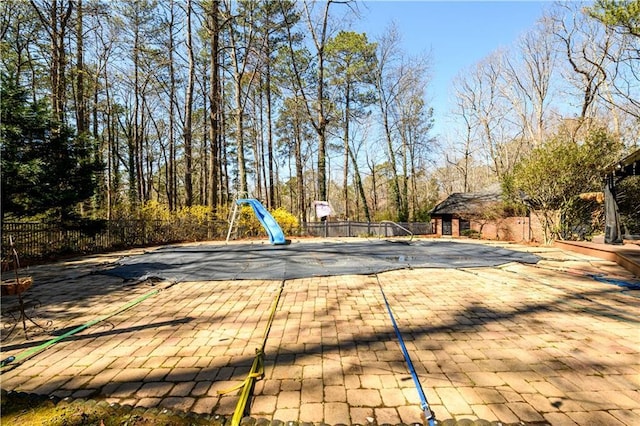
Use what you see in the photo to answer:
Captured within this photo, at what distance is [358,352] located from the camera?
2324mm

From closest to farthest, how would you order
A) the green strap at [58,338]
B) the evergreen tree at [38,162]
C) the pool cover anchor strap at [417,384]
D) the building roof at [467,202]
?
1. the pool cover anchor strap at [417,384]
2. the green strap at [58,338]
3. the evergreen tree at [38,162]
4. the building roof at [467,202]

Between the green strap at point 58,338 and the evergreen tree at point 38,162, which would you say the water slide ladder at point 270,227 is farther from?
the green strap at point 58,338

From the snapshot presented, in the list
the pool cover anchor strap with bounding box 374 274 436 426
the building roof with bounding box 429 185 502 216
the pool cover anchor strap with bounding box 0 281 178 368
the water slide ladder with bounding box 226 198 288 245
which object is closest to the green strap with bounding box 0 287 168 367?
the pool cover anchor strap with bounding box 0 281 178 368

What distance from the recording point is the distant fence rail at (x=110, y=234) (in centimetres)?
729

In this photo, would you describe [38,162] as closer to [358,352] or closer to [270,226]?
[270,226]

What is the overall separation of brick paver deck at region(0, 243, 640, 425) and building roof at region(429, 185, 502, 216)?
51.4 feet

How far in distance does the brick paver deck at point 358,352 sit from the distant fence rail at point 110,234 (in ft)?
14.8

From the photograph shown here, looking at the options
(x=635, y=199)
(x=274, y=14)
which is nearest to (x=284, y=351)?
(x=635, y=199)

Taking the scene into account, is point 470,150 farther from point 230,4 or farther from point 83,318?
point 83,318

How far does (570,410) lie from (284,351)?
185cm

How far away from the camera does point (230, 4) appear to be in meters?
14.0

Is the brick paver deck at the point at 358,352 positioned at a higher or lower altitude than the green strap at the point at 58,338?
lower

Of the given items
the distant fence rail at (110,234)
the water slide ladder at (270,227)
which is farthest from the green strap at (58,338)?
the water slide ladder at (270,227)

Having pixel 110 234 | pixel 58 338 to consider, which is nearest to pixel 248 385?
pixel 58 338
